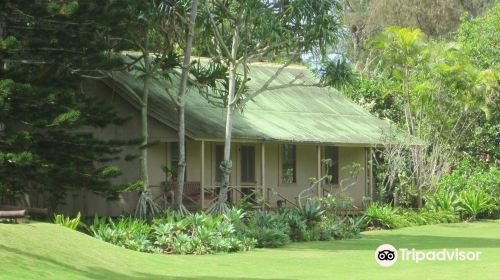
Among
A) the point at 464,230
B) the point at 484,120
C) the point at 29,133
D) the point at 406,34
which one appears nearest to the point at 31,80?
the point at 29,133

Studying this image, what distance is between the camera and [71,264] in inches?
548

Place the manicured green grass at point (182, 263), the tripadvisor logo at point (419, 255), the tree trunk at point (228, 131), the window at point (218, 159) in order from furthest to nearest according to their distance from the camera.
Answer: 1. the window at point (218, 159)
2. the tree trunk at point (228, 131)
3. the tripadvisor logo at point (419, 255)
4. the manicured green grass at point (182, 263)

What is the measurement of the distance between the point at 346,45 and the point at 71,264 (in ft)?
144

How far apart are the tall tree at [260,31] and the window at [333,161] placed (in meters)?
6.40

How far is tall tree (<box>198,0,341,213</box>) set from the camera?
2191cm

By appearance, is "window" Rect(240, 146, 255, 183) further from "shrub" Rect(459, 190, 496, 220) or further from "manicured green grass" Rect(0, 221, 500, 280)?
"manicured green grass" Rect(0, 221, 500, 280)

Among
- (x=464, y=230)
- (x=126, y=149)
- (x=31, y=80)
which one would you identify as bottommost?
(x=464, y=230)

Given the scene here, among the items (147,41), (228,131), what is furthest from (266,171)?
(147,41)

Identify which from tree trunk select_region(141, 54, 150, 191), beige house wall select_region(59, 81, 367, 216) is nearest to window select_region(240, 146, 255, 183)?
beige house wall select_region(59, 81, 367, 216)

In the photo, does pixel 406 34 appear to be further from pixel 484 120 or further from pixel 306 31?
pixel 306 31

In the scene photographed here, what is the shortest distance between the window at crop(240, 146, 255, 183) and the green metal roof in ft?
3.54

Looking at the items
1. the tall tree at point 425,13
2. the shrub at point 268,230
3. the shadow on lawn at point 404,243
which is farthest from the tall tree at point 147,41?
the tall tree at point 425,13

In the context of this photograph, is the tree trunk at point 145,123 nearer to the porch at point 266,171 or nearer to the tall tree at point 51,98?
the porch at point 266,171

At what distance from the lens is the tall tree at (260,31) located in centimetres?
2191
